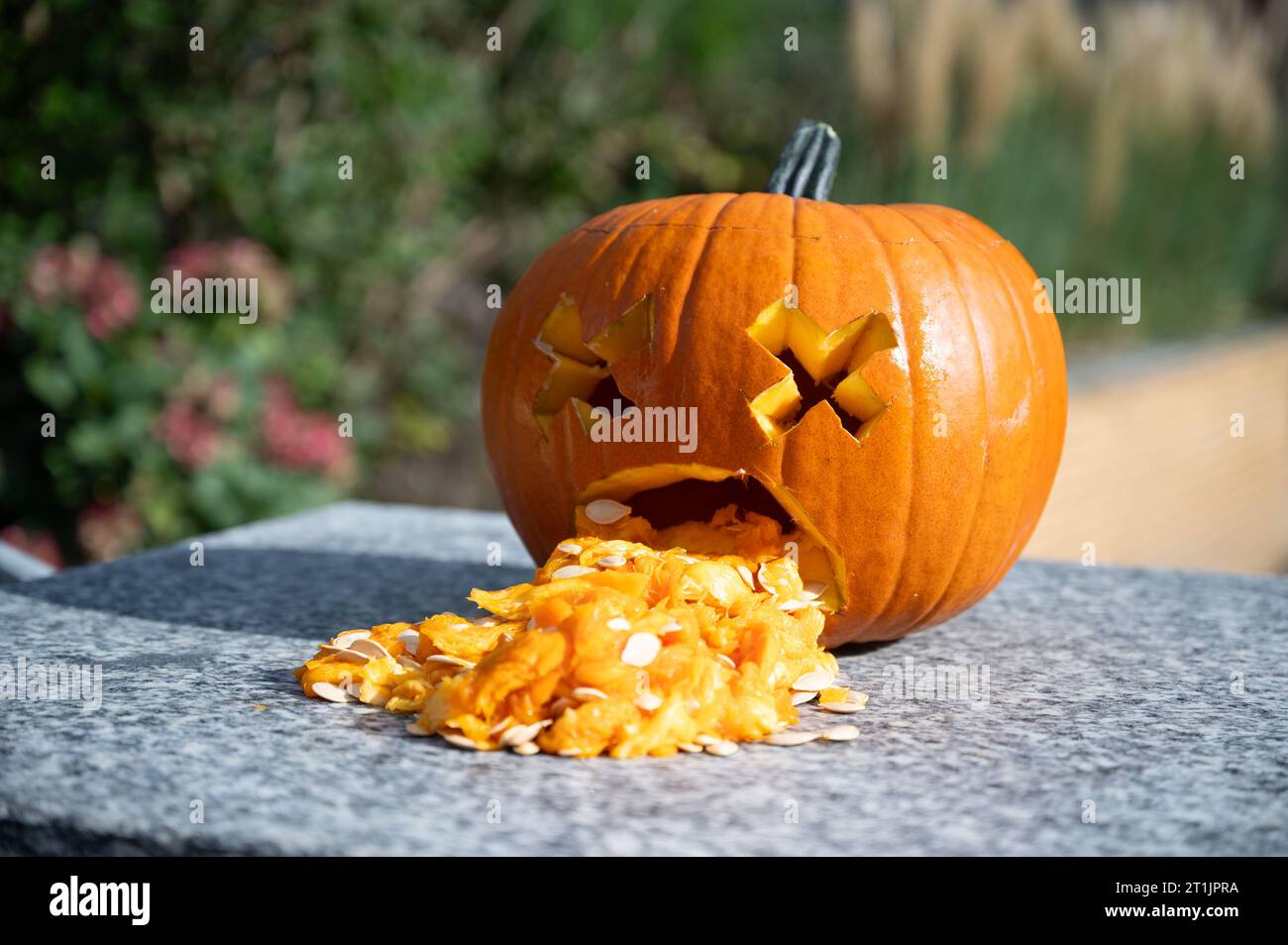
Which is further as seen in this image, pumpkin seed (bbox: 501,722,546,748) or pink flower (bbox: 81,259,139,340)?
pink flower (bbox: 81,259,139,340)

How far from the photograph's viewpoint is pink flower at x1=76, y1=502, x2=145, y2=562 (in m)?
3.63

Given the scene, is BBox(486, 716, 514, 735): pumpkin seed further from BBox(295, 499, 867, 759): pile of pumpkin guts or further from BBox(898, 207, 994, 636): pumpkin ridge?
BBox(898, 207, 994, 636): pumpkin ridge

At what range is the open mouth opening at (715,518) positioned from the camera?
1.82 metres

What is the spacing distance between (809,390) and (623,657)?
52 centimetres

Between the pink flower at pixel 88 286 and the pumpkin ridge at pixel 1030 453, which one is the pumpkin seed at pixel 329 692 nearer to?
the pumpkin ridge at pixel 1030 453

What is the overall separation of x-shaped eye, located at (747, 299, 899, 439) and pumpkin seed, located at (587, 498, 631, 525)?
26 centimetres

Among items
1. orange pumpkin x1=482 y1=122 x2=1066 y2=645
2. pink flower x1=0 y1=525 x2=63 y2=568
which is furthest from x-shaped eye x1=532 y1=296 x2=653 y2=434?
pink flower x1=0 y1=525 x2=63 y2=568

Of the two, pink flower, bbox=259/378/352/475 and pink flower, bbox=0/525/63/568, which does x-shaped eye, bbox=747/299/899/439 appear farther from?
pink flower, bbox=0/525/63/568

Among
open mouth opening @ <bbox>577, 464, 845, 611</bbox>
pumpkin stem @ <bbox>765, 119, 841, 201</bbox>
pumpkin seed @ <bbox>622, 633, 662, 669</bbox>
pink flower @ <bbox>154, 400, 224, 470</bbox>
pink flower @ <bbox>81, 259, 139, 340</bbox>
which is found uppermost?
pumpkin stem @ <bbox>765, 119, 841, 201</bbox>

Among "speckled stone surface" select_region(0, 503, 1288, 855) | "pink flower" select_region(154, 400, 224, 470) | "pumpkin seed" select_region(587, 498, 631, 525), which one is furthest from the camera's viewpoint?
"pink flower" select_region(154, 400, 224, 470)

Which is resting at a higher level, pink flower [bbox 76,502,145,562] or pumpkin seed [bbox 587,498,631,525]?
pumpkin seed [bbox 587,498,631,525]

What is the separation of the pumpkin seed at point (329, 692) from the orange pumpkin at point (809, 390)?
1.36ft

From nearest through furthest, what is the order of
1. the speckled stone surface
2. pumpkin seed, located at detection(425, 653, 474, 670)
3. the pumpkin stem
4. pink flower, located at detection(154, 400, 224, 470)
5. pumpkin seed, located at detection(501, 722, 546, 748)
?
1. the speckled stone surface
2. pumpkin seed, located at detection(501, 722, 546, 748)
3. pumpkin seed, located at detection(425, 653, 474, 670)
4. the pumpkin stem
5. pink flower, located at detection(154, 400, 224, 470)

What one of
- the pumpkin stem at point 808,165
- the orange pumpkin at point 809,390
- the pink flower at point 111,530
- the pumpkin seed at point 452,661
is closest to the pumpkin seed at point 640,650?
the pumpkin seed at point 452,661
